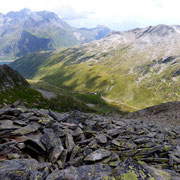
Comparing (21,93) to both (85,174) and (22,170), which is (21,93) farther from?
(85,174)

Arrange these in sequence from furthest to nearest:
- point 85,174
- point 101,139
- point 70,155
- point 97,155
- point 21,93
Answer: point 21,93
point 101,139
point 70,155
point 97,155
point 85,174

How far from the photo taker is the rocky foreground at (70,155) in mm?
10141

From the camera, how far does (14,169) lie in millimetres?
9375

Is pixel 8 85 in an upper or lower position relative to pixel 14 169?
lower

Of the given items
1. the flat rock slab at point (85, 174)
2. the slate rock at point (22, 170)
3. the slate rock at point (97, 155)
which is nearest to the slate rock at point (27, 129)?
the slate rock at point (22, 170)

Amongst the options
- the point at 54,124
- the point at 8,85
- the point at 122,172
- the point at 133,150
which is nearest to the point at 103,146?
the point at 133,150

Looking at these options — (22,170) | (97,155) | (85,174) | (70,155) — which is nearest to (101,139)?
(97,155)

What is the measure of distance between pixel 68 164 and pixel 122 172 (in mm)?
4578

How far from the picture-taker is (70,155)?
1323cm

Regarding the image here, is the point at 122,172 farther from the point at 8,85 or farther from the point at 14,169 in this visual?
the point at 8,85

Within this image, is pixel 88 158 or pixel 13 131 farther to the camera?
pixel 13 131

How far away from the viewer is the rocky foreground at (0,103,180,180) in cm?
1014

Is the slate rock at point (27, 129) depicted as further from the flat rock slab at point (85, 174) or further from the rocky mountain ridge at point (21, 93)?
the rocky mountain ridge at point (21, 93)

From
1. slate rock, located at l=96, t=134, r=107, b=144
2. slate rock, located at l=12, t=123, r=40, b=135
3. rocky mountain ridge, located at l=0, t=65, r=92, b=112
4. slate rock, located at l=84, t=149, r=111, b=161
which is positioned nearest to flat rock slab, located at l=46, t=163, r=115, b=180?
slate rock, located at l=84, t=149, r=111, b=161
